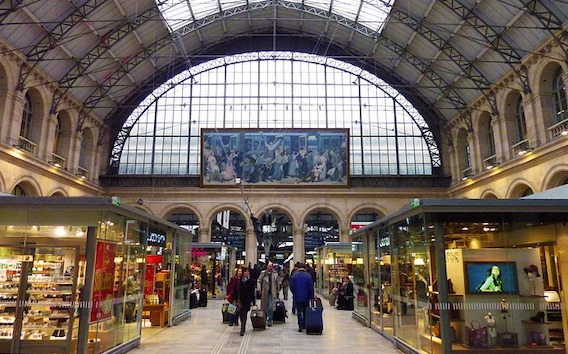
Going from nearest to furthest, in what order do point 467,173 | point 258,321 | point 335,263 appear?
1. point 258,321
2. point 335,263
3. point 467,173

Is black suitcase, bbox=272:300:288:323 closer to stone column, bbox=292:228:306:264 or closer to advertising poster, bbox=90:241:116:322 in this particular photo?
advertising poster, bbox=90:241:116:322

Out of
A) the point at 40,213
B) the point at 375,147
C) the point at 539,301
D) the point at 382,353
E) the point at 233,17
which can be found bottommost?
the point at 382,353

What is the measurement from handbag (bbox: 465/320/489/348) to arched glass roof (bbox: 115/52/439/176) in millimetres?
23252

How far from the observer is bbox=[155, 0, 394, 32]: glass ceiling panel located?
25.0 m

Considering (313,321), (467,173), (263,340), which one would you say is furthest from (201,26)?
(263,340)

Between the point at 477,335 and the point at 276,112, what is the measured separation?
980 inches

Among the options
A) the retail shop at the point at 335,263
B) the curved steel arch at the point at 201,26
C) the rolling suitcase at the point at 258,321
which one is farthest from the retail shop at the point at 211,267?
the curved steel arch at the point at 201,26

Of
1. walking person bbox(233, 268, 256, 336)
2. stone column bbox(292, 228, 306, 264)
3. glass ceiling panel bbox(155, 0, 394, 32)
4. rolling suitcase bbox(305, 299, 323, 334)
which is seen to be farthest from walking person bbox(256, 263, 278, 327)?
glass ceiling panel bbox(155, 0, 394, 32)

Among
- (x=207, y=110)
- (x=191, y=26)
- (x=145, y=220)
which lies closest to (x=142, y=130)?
(x=207, y=110)

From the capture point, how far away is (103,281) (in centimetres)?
836

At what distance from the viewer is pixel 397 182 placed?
100 ft

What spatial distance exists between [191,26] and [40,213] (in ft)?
70.8

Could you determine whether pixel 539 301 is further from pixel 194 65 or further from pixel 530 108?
pixel 194 65

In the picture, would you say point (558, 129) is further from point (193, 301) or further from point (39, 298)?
point (39, 298)
